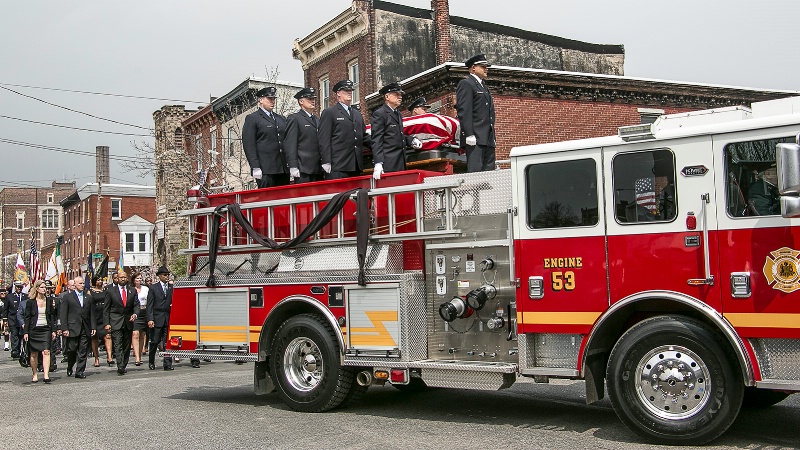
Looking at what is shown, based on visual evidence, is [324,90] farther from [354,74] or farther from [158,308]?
[158,308]

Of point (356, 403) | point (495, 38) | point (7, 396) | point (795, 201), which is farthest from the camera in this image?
point (495, 38)

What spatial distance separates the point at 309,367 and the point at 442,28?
22.6 m

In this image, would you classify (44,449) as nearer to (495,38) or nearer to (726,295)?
(726,295)

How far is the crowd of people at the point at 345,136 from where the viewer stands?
1034 cm

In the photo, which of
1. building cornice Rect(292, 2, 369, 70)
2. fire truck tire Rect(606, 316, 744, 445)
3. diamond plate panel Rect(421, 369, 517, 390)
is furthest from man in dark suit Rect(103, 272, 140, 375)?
building cornice Rect(292, 2, 369, 70)

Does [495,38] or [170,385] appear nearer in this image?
[170,385]

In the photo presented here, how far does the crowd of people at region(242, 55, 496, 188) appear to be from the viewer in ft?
33.9

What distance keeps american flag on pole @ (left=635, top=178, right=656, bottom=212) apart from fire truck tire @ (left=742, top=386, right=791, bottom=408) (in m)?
2.41

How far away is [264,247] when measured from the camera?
10.5m

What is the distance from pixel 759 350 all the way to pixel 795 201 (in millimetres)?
1294

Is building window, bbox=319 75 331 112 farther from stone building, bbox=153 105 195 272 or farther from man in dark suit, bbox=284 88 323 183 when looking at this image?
man in dark suit, bbox=284 88 323 183

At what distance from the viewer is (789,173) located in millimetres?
6422

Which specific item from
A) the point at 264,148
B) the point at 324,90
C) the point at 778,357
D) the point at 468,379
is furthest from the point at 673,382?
the point at 324,90

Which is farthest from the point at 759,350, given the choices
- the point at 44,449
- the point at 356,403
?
the point at 44,449
